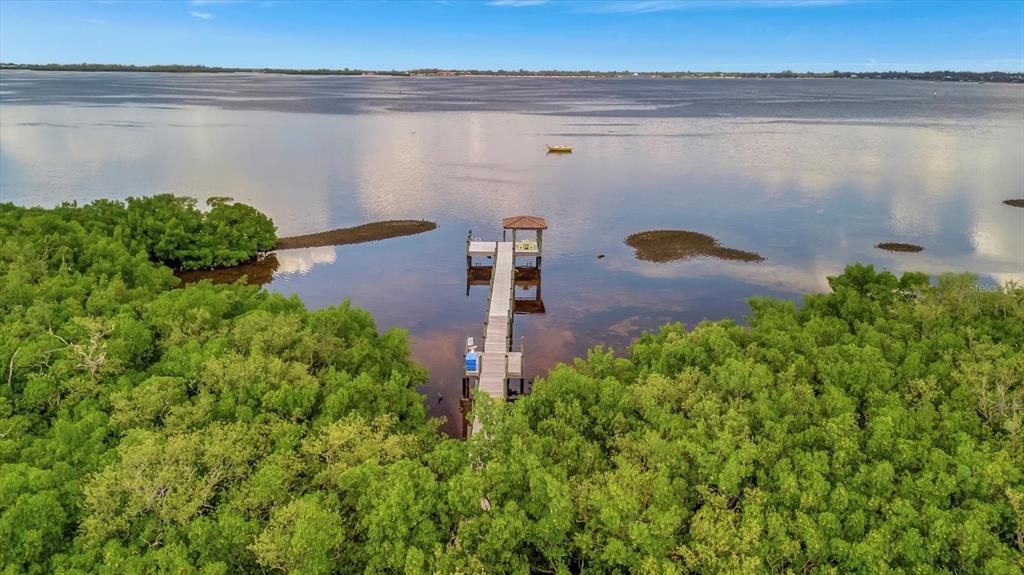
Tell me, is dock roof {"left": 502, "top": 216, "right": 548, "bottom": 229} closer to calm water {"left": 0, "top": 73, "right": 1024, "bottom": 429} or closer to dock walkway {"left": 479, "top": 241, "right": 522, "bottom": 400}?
dock walkway {"left": 479, "top": 241, "right": 522, "bottom": 400}

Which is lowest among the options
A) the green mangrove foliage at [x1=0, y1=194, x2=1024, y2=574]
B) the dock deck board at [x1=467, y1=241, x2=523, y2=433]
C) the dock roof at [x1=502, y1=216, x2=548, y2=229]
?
the dock deck board at [x1=467, y1=241, x2=523, y2=433]

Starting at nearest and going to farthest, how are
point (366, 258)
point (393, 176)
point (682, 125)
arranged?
1. point (366, 258)
2. point (393, 176)
3. point (682, 125)

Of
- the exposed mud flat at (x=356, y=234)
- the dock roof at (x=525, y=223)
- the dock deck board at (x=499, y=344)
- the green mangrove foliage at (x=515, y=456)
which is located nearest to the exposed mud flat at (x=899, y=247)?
the dock roof at (x=525, y=223)

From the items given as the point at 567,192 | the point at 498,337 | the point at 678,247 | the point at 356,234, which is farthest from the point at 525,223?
the point at 567,192

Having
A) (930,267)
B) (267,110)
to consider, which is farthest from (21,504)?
(267,110)

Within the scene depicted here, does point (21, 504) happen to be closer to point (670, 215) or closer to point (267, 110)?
point (670, 215)

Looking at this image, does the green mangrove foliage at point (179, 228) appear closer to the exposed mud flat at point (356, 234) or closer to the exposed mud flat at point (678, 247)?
the exposed mud flat at point (356, 234)

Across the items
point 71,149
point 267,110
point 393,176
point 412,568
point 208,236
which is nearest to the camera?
point 412,568

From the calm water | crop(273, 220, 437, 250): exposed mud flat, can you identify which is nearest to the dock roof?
the calm water
